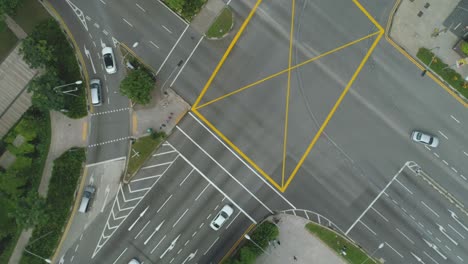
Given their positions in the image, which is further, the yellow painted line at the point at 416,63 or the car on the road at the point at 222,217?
the yellow painted line at the point at 416,63

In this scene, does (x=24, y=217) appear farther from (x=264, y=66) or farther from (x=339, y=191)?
(x=339, y=191)

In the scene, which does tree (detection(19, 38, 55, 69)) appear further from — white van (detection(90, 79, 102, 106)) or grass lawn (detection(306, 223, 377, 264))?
grass lawn (detection(306, 223, 377, 264))

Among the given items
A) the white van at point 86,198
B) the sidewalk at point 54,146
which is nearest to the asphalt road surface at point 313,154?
the white van at point 86,198

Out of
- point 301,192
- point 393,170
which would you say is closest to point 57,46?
point 301,192

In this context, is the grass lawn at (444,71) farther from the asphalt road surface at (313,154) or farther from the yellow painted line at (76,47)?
the yellow painted line at (76,47)

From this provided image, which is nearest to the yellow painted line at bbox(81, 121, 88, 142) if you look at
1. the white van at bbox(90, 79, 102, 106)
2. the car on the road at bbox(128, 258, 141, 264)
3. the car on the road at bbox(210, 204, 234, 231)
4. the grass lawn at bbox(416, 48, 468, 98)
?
the white van at bbox(90, 79, 102, 106)

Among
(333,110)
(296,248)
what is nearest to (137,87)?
(333,110)
